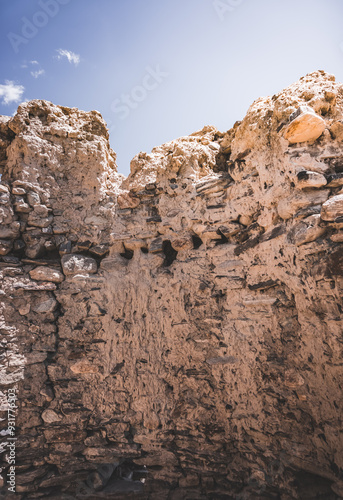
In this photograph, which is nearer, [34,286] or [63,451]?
[63,451]

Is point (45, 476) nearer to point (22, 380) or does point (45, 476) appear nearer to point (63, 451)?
point (63, 451)

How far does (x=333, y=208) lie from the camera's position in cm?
182

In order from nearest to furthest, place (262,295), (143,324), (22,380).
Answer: (262,295) → (22,380) → (143,324)

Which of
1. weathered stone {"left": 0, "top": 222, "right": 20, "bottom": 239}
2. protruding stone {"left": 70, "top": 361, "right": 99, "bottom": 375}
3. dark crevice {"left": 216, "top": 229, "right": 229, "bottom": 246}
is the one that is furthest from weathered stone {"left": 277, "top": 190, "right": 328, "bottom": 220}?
weathered stone {"left": 0, "top": 222, "right": 20, "bottom": 239}

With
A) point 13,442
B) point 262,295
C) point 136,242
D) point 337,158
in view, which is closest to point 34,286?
point 136,242

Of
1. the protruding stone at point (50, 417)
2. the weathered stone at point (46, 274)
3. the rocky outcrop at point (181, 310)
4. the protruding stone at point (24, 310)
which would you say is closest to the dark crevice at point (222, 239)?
the rocky outcrop at point (181, 310)

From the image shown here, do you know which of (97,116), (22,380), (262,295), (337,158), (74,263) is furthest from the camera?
(97,116)

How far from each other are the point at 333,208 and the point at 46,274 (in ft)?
8.60

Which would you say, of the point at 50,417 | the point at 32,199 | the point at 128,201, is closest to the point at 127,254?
the point at 128,201

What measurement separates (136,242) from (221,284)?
41.2 inches

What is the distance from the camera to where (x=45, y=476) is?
2.33m

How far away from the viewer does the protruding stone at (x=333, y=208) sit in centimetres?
180

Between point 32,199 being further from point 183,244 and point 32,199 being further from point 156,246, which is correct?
point 183,244

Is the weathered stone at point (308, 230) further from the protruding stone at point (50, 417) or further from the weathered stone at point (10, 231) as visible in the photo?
the weathered stone at point (10, 231)
